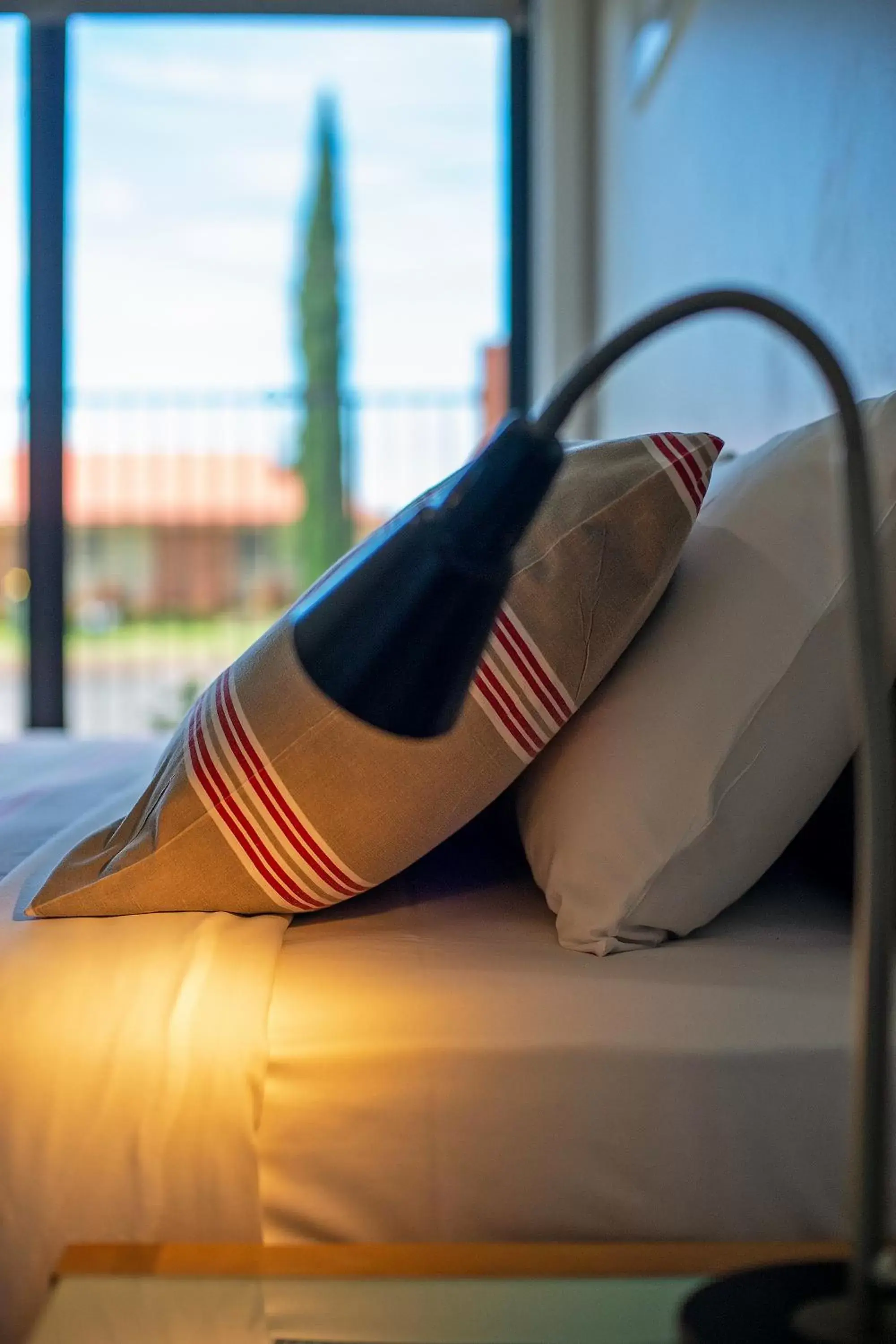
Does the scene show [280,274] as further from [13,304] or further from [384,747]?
[384,747]

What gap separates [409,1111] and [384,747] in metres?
0.28

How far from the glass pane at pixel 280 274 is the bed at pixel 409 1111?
3.48 meters

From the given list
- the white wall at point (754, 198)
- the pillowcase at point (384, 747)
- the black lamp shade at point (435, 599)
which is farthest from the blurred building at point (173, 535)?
the black lamp shade at point (435, 599)

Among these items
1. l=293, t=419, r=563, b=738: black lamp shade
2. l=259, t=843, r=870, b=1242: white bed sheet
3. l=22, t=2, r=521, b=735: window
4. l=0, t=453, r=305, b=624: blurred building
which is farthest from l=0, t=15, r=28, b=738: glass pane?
l=293, t=419, r=563, b=738: black lamp shade

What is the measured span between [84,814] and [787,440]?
2.95 feet

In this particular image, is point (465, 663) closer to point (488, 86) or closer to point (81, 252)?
point (488, 86)

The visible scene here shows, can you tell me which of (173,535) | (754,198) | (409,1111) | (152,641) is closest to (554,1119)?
(409,1111)

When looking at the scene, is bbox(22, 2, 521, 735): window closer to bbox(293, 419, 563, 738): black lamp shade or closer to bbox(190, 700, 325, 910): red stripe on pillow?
bbox(190, 700, 325, 910): red stripe on pillow

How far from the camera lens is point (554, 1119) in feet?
2.72

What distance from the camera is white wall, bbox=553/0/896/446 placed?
1.54 metres

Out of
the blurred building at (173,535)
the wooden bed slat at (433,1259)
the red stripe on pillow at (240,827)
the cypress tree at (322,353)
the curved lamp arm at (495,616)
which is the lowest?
the wooden bed slat at (433,1259)

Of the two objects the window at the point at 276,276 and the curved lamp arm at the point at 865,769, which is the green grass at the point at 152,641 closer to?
the window at the point at 276,276

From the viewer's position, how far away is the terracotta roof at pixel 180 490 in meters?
5.57

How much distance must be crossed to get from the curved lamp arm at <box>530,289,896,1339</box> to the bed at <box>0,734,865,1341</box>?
0.29 metres
